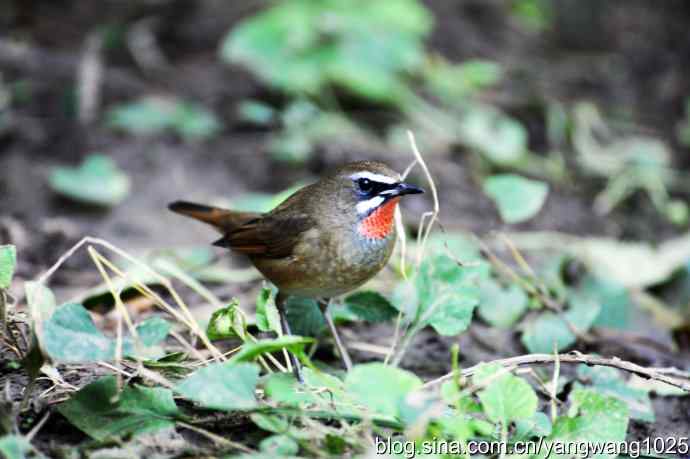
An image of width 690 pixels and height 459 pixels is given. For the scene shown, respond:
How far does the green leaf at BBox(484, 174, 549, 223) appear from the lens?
490 cm

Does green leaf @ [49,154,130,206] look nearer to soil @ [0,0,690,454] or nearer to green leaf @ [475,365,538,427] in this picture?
soil @ [0,0,690,454]

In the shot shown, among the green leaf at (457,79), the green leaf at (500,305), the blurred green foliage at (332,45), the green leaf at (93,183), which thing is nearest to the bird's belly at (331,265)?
the green leaf at (500,305)

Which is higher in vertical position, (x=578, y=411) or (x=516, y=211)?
(x=516, y=211)

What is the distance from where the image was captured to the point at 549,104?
8.53 meters

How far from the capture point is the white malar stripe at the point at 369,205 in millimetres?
4512

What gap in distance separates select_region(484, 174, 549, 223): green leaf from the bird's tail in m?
1.36

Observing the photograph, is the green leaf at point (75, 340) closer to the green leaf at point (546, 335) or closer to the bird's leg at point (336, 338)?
the bird's leg at point (336, 338)

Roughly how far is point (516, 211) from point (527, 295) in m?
0.54

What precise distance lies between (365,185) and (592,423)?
64.9 inches

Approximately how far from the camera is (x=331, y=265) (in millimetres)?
4445

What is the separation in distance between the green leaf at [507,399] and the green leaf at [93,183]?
4.05 metres

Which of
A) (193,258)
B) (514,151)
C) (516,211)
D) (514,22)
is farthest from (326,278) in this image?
(514,22)

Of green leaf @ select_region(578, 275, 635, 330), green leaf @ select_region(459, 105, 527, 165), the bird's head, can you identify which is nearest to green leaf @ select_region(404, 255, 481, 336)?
the bird's head

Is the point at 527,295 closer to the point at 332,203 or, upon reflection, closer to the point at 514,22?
the point at 332,203
